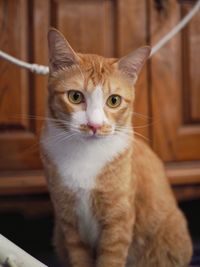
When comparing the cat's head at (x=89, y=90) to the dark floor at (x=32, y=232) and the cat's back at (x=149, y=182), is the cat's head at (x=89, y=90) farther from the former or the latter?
the dark floor at (x=32, y=232)

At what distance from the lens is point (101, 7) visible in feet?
4.37

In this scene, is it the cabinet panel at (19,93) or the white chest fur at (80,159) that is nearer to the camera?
the white chest fur at (80,159)

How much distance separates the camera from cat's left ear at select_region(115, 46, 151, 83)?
3.38ft

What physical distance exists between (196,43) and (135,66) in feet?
1.43

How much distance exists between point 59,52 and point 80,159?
0.24m

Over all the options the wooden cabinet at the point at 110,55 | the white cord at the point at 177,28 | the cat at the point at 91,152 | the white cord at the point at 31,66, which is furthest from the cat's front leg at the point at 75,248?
the white cord at the point at 177,28

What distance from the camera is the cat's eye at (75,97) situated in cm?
98

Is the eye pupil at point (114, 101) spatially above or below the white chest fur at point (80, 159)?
above

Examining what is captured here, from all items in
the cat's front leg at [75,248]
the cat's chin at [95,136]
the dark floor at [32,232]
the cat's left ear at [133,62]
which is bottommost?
the dark floor at [32,232]

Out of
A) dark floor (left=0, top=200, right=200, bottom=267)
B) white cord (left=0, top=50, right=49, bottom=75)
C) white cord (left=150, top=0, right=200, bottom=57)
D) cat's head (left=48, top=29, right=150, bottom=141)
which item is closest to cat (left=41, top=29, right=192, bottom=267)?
cat's head (left=48, top=29, right=150, bottom=141)

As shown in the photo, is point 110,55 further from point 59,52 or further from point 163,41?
point 59,52

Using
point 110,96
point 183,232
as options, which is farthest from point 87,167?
point 183,232

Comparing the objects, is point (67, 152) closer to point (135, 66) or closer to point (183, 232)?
point (135, 66)

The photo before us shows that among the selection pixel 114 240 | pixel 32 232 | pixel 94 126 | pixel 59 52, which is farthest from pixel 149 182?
pixel 32 232
